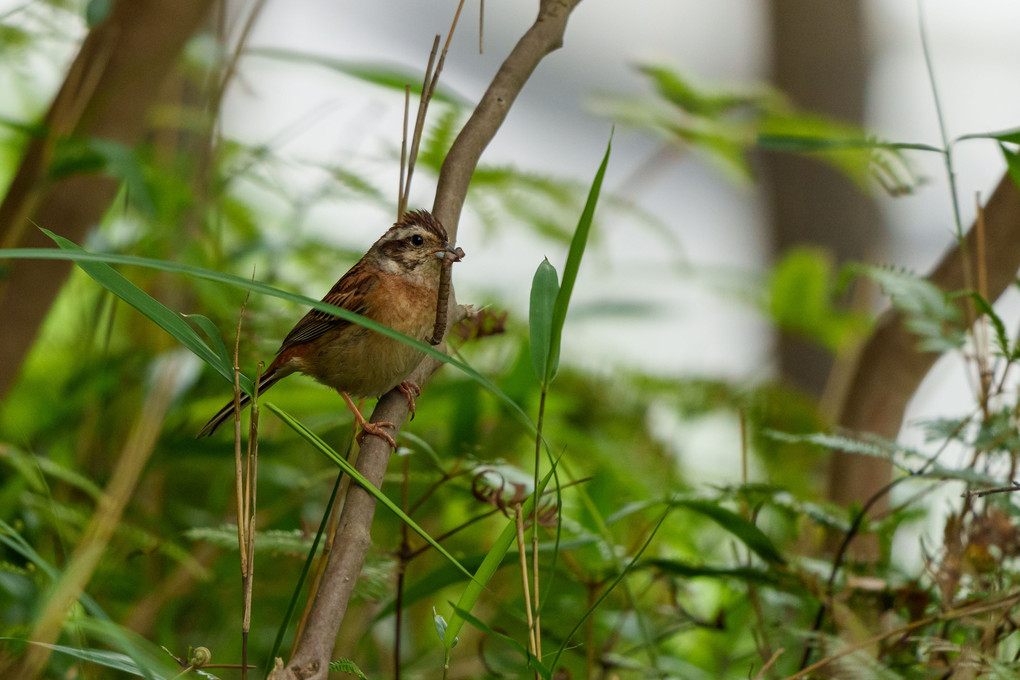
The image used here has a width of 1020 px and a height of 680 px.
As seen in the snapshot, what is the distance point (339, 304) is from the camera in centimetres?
250

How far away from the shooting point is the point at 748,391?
404 centimetres

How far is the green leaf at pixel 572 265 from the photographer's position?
1.24 meters

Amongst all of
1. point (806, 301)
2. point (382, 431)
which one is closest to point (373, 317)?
point (382, 431)

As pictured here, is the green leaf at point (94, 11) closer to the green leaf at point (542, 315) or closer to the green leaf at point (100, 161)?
the green leaf at point (100, 161)

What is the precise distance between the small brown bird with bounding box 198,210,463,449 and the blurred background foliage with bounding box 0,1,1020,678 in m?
0.14

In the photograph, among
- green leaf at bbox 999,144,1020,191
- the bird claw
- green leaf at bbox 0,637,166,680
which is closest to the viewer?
green leaf at bbox 0,637,166,680

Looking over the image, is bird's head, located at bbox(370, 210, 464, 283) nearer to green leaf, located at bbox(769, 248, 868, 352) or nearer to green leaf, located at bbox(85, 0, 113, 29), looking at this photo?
green leaf, located at bbox(85, 0, 113, 29)

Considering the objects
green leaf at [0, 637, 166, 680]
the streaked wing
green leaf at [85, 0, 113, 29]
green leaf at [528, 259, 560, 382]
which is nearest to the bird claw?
green leaf at [528, 259, 560, 382]

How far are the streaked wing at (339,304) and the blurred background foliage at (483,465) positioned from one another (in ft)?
0.50

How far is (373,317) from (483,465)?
744 mm

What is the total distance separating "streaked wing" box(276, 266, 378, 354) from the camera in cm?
244

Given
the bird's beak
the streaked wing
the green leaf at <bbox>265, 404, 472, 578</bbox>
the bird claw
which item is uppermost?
the streaked wing

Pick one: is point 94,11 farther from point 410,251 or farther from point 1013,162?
point 1013,162

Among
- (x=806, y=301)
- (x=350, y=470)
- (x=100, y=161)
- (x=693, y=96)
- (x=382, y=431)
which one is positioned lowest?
(x=350, y=470)
